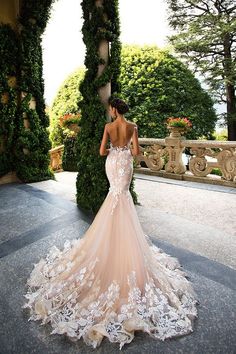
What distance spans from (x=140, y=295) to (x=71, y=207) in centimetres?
316

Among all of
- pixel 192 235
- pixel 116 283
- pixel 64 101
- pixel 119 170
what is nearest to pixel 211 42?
pixel 64 101

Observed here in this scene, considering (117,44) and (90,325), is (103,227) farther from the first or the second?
(117,44)

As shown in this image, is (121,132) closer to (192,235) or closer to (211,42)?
(192,235)

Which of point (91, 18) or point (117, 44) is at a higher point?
point (91, 18)

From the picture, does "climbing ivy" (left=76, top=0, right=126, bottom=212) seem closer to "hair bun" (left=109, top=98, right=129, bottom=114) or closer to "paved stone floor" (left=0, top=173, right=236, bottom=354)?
"paved stone floor" (left=0, top=173, right=236, bottom=354)

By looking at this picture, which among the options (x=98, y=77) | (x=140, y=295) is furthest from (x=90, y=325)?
(x=98, y=77)

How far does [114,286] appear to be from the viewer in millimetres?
2480

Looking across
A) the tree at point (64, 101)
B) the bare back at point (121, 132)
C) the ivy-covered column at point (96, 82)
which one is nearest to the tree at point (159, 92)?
the tree at point (64, 101)

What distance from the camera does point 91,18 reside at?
457cm

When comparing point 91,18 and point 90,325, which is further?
point 91,18

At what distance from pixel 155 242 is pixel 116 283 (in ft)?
4.86

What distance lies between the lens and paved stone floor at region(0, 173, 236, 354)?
211 cm

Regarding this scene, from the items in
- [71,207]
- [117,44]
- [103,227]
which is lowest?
[71,207]

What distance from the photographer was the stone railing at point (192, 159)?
7090 millimetres
